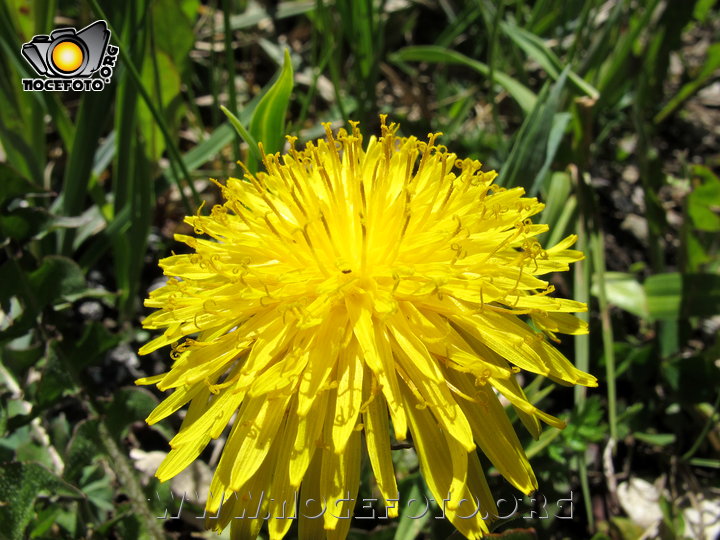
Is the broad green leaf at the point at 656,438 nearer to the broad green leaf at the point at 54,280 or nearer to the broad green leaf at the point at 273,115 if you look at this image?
the broad green leaf at the point at 273,115

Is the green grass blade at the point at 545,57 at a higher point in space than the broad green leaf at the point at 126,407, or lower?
higher

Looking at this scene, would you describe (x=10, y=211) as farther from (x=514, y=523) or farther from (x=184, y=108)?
(x=514, y=523)

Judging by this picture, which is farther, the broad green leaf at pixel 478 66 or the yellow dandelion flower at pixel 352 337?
the broad green leaf at pixel 478 66

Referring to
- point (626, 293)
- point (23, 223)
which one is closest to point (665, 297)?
point (626, 293)

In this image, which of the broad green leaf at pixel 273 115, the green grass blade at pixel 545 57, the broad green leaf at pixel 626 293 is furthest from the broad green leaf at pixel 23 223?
the broad green leaf at pixel 626 293

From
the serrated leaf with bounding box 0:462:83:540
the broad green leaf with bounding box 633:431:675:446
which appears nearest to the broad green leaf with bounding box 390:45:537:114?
the broad green leaf with bounding box 633:431:675:446

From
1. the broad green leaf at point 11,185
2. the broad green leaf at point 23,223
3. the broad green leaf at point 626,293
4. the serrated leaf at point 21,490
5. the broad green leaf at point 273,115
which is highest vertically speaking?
the broad green leaf at point 273,115

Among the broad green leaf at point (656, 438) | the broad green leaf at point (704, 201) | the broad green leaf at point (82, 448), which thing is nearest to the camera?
the broad green leaf at point (82, 448)
